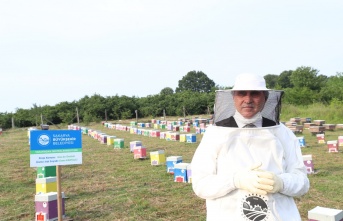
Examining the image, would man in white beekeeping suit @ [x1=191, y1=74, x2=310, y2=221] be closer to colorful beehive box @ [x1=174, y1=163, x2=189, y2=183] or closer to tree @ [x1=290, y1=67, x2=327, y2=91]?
colorful beehive box @ [x1=174, y1=163, x2=189, y2=183]

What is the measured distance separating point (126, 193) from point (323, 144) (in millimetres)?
8488

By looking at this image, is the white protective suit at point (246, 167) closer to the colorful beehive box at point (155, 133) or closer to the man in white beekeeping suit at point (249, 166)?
the man in white beekeeping suit at point (249, 166)

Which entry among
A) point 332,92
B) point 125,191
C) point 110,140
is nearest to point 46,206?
point 125,191

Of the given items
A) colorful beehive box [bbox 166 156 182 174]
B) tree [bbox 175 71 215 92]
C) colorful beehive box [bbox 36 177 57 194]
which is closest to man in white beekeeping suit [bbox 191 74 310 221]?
colorful beehive box [bbox 36 177 57 194]

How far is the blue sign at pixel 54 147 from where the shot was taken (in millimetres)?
4117

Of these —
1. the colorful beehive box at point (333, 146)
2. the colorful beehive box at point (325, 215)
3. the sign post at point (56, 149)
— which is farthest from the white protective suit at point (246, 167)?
the colorful beehive box at point (333, 146)

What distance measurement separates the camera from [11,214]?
5070 millimetres

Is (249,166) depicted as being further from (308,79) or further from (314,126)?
(308,79)

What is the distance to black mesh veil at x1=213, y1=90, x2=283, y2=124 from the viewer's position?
6.65 ft

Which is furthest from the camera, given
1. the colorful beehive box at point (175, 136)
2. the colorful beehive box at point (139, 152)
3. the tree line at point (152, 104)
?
the tree line at point (152, 104)

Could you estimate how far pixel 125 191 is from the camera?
242 inches

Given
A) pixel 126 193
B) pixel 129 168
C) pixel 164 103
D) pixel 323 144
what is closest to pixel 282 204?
pixel 126 193

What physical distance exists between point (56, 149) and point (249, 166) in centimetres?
315

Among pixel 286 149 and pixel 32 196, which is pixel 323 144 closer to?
pixel 32 196
